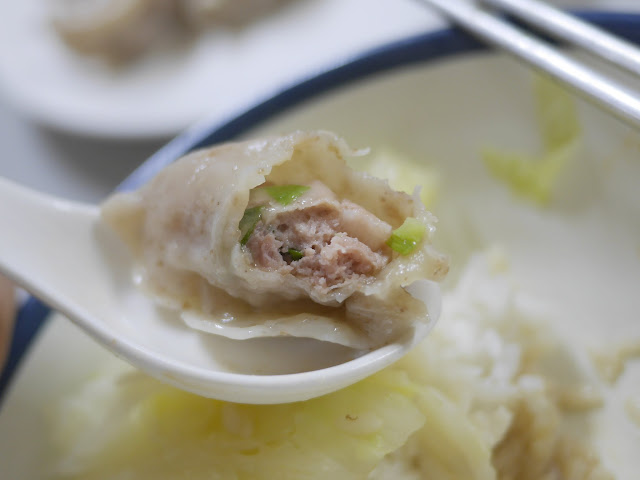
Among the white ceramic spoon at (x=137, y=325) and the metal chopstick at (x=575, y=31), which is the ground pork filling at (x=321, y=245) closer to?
the white ceramic spoon at (x=137, y=325)

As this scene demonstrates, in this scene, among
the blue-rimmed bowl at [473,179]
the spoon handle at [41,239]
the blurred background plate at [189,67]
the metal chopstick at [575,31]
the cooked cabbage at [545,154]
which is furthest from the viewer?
the blurred background plate at [189,67]

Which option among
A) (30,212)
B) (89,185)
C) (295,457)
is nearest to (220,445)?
(295,457)

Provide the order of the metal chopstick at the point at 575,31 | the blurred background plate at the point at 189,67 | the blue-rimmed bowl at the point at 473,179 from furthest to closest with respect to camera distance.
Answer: the blurred background plate at the point at 189,67
the blue-rimmed bowl at the point at 473,179
the metal chopstick at the point at 575,31

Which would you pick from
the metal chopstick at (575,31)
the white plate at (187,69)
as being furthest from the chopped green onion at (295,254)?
the white plate at (187,69)

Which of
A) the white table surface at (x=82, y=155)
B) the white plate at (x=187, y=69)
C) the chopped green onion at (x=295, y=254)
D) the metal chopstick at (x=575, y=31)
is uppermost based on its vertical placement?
the metal chopstick at (x=575, y=31)

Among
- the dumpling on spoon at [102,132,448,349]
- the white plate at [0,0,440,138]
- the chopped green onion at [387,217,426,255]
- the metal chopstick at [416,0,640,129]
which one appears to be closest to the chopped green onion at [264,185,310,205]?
the dumpling on spoon at [102,132,448,349]
